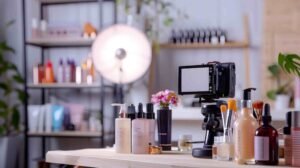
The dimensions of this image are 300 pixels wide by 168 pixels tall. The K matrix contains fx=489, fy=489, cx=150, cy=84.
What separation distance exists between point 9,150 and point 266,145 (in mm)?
3207

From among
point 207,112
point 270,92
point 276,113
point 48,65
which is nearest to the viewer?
point 207,112

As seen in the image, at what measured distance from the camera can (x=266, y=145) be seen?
4.71ft

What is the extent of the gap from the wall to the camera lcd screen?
2319 mm

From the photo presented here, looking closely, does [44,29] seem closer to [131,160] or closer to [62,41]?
[62,41]

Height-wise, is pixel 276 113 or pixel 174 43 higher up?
pixel 174 43

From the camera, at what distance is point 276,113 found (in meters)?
3.16

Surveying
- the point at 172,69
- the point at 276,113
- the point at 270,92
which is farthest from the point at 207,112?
the point at 172,69

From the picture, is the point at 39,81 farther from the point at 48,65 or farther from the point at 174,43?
the point at 174,43

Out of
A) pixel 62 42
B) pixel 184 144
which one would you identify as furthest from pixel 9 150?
pixel 184 144

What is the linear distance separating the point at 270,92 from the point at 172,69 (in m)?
0.90

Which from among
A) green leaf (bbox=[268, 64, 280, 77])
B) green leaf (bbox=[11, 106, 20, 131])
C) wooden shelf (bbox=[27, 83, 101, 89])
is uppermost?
green leaf (bbox=[268, 64, 280, 77])

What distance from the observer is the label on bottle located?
1.43 meters

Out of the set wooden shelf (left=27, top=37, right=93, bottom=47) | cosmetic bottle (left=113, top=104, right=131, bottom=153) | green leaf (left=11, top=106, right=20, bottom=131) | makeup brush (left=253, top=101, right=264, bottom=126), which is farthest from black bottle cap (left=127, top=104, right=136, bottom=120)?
green leaf (left=11, top=106, right=20, bottom=131)

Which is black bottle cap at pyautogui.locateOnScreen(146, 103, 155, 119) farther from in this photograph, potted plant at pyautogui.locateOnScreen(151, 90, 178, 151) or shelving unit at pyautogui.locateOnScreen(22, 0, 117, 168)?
shelving unit at pyautogui.locateOnScreen(22, 0, 117, 168)
